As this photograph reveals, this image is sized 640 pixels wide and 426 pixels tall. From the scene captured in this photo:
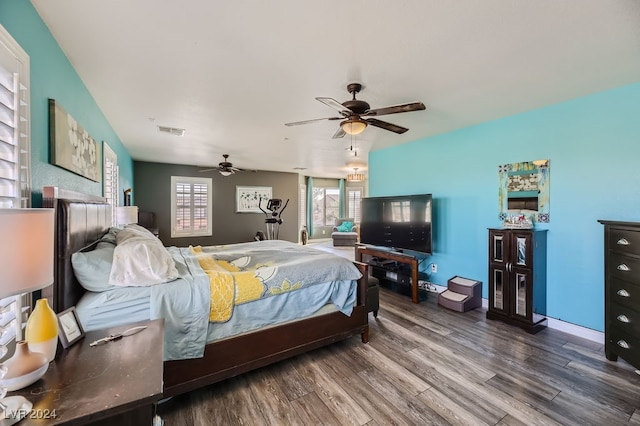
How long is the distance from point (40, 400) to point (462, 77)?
3.15 m

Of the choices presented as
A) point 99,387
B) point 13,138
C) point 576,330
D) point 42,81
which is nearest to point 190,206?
point 42,81

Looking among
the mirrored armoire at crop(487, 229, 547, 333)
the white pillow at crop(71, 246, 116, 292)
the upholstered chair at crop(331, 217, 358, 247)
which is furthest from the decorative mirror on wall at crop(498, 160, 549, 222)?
the upholstered chair at crop(331, 217, 358, 247)

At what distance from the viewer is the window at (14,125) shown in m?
1.18

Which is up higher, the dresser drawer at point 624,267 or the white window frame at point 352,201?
the white window frame at point 352,201

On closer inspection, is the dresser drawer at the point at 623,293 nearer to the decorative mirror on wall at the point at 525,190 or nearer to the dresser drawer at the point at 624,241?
the dresser drawer at the point at 624,241

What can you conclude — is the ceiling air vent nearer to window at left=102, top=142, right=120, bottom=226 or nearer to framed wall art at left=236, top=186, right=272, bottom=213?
window at left=102, top=142, right=120, bottom=226

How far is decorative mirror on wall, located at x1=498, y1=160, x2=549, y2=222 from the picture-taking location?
3.10 metres

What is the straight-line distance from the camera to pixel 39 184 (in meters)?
1.57

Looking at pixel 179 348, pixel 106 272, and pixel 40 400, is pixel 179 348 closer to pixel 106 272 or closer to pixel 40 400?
pixel 106 272

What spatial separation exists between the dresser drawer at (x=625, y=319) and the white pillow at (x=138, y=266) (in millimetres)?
3518

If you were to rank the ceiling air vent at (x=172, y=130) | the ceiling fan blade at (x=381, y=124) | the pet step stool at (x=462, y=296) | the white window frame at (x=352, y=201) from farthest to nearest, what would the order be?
1. the white window frame at (x=352, y=201)
2. the ceiling air vent at (x=172, y=130)
3. the pet step stool at (x=462, y=296)
4. the ceiling fan blade at (x=381, y=124)

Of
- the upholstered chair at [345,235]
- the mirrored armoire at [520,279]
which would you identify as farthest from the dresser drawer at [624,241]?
the upholstered chair at [345,235]

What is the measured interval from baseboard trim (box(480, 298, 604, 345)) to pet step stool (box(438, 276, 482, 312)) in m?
0.75

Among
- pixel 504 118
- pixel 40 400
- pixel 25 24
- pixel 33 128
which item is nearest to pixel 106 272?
pixel 33 128
